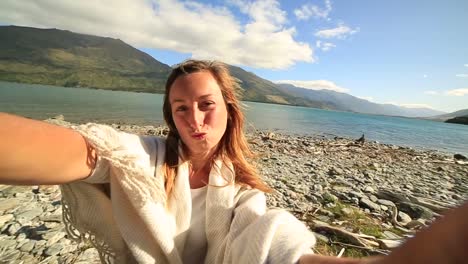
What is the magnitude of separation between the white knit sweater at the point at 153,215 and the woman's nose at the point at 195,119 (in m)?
0.34

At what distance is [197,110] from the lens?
2.40m

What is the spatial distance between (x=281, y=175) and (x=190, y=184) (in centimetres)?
796

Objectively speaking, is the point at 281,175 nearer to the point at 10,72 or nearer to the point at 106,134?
the point at 106,134

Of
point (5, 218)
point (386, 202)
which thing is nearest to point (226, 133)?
point (5, 218)

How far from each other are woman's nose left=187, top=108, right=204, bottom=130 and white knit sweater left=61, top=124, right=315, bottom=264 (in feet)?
1.13

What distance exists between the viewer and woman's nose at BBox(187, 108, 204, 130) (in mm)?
2369

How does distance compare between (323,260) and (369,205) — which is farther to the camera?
(369,205)

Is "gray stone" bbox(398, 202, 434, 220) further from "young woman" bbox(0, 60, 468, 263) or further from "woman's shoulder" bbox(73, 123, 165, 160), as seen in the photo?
"woman's shoulder" bbox(73, 123, 165, 160)

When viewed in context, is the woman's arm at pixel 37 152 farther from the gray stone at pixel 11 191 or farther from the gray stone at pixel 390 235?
the gray stone at pixel 11 191

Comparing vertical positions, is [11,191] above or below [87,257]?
below

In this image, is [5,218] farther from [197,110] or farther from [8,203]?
[197,110]

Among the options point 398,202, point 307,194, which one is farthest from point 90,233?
point 398,202

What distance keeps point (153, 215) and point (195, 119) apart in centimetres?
87

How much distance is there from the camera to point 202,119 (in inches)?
95.5
